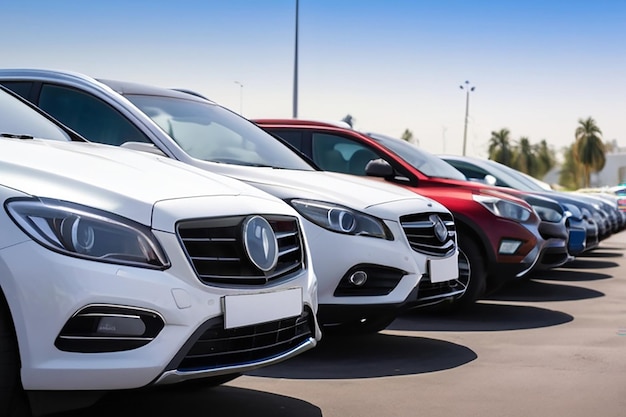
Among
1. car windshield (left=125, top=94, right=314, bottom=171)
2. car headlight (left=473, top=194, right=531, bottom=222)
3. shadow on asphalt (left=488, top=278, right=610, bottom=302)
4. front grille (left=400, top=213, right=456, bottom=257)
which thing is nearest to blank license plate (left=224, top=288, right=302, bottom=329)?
front grille (left=400, top=213, right=456, bottom=257)

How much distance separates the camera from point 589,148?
105 meters

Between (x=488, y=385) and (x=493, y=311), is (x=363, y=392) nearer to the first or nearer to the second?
(x=488, y=385)

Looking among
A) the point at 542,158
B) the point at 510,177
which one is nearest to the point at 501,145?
the point at 542,158

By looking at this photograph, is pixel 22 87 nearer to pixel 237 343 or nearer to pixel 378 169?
pixel 378 169

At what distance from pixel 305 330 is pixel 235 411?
0.58m

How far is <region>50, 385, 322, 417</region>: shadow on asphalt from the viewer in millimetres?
4438

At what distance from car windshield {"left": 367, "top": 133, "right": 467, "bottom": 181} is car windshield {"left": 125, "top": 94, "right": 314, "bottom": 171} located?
184 centimetres

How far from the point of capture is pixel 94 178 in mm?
3744

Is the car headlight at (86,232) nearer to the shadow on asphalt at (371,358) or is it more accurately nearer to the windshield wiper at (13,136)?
the windshield wiper at (13,136)

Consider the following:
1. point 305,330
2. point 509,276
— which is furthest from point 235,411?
point 509,276

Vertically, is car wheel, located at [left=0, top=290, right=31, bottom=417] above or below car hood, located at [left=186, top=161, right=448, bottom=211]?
below

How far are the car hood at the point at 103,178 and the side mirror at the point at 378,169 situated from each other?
12.2 ft

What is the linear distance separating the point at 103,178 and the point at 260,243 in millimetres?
682

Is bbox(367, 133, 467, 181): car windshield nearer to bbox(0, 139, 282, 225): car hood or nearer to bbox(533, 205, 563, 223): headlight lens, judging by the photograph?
bbox(533, 205, 563, 223): headlight lens
